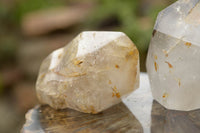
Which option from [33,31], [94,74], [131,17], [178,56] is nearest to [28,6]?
[33,31]

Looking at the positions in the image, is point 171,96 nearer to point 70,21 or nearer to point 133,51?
point 133,51

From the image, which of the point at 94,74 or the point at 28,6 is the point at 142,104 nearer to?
the point at 94,74

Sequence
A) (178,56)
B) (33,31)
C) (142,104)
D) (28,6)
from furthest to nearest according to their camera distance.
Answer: (28,6) → (33,31) → (142,104) → (178,56)

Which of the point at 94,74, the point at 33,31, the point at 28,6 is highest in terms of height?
the point at 94,74

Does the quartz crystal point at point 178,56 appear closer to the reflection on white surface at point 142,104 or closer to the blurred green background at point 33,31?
the reflection on white surface at point 142,104

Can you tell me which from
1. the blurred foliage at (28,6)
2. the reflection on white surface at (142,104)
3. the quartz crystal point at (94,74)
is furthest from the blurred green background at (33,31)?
the quartz crystal point at (94,74)

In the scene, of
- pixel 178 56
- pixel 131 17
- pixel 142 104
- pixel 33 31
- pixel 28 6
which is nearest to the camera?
pixel 178 56

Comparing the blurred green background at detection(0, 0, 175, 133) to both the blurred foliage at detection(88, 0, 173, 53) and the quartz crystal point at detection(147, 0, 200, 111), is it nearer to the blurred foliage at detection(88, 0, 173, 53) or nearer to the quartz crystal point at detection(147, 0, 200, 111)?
the blurred foliage at detection(88, 0, 173, 53)
